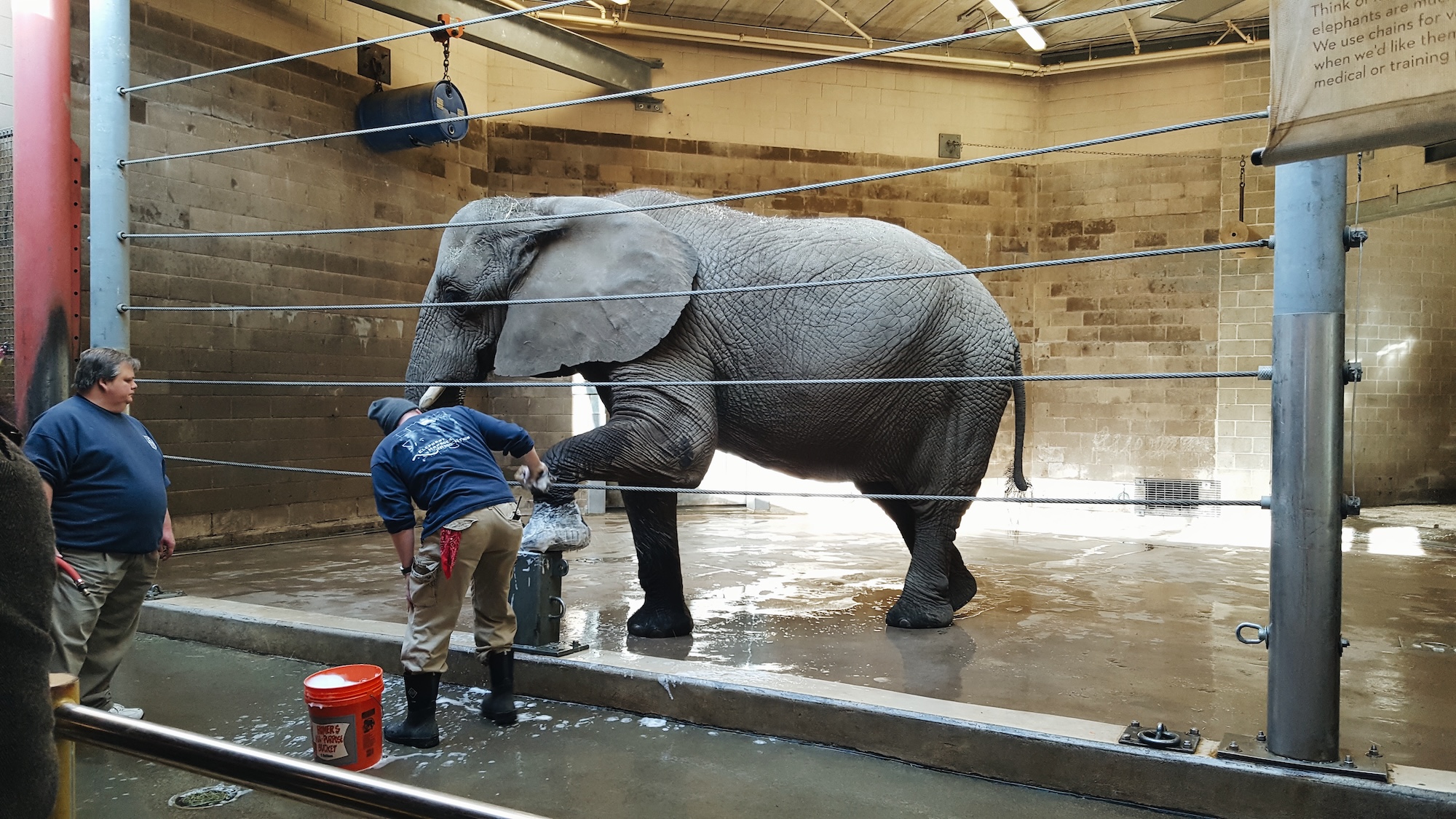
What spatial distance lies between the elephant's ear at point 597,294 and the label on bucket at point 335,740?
1.93 metres

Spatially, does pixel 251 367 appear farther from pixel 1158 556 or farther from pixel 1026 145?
pixel 1026 145

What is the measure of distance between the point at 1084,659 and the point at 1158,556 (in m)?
4.06

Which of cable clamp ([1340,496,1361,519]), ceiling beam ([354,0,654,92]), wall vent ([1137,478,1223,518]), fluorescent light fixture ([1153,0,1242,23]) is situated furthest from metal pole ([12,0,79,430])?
wall vent ([1137,478,1223,518])

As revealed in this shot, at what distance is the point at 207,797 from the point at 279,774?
2.25 metres

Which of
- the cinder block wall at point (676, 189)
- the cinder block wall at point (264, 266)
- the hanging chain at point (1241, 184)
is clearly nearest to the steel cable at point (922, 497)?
the cinder block wall at point (264, 266)

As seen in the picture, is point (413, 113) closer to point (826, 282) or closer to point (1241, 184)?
point (826, 282)

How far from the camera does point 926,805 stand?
293 centimetres

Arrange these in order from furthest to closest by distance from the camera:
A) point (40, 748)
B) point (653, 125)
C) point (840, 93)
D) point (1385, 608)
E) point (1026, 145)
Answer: point (1026, 145), point (840, 93), point (653, 125), point (1385, 608), point (40, 748)

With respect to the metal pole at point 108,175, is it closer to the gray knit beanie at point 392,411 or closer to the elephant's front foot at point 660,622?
the gray knit beanie at point 392,411

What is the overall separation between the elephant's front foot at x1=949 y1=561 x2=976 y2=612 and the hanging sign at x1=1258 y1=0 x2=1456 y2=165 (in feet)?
12.1

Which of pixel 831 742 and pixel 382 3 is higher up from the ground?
pixel 382 3

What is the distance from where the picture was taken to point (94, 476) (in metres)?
3.46

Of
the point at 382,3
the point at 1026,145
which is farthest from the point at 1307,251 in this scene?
the point at 1026,145

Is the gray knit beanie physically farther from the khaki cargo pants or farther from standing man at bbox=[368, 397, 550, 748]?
the khaki cargo pants
